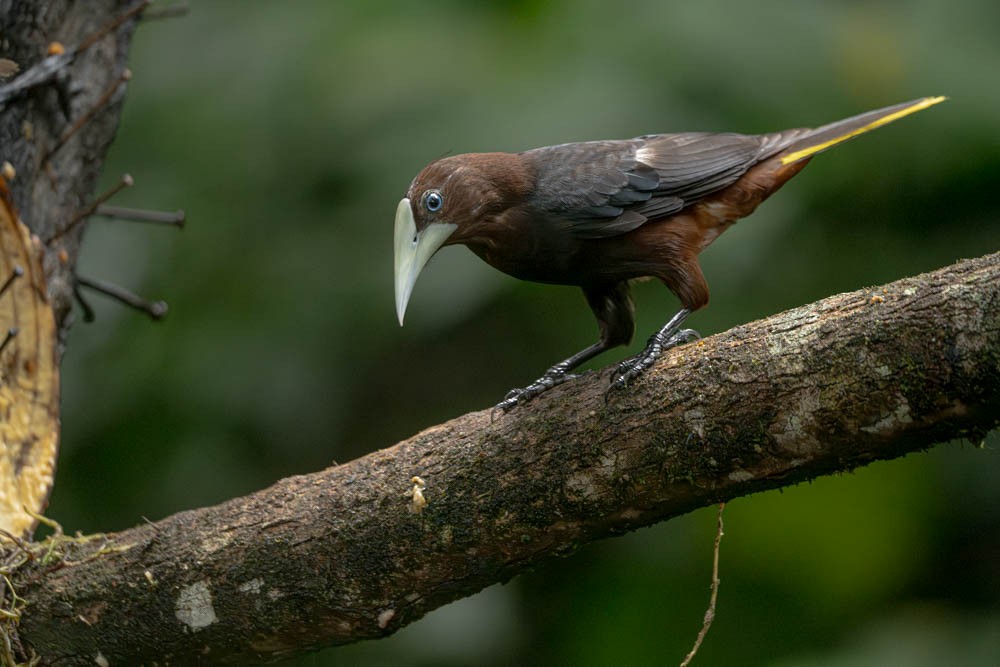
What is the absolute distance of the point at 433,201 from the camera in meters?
3.12

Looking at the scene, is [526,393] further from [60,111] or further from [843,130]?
[60,111]

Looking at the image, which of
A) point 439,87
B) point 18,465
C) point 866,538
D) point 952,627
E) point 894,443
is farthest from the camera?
point 439,87

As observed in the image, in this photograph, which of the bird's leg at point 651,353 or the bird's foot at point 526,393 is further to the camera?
the bird's foot at point 526,393

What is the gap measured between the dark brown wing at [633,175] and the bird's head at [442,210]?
0.18 metres

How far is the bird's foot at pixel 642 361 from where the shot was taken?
254 centimetres

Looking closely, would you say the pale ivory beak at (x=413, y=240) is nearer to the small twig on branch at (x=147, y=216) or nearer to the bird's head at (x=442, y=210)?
the bird's head at (x=442, y=210)

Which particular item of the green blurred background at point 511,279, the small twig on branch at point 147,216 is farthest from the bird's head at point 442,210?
the green blurred background at point 511,279

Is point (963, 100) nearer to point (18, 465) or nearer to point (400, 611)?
point (400, 611)

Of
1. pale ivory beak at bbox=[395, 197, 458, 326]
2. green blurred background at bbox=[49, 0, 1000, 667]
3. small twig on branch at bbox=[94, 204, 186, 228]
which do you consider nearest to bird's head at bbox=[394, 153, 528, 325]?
pale ivory beak at bbox=[395, 197, 458, 326]

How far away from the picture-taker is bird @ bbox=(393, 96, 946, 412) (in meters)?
3.14

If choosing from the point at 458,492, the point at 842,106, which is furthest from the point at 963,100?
the point at 458,492

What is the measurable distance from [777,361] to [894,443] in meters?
0.29

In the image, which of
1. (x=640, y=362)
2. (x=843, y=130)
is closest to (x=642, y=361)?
(x=640, y=362)

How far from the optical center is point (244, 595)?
8.86ft
